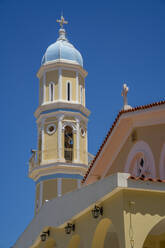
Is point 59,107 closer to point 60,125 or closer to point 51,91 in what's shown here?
point 60,125

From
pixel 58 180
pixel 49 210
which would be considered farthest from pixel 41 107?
pixel 49 210

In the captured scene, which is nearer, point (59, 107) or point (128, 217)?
point (128, 217)

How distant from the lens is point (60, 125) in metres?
31.0

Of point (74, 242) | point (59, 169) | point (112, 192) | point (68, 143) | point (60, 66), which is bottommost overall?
point (74, 242)

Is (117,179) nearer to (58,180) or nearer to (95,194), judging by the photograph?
(95,194)

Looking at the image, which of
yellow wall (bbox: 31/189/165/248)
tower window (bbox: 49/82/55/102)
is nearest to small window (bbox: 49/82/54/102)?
tower window (bbox: 49/82/55/102)

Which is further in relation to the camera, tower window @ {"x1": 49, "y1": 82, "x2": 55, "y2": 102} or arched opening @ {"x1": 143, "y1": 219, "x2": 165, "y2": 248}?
tower window @ {"x1": 49, "y1": 82, "x2": 55, "y2": 102}

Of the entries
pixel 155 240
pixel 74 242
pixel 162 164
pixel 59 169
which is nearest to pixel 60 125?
pixel 59 169

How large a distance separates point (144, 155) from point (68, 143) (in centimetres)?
1596

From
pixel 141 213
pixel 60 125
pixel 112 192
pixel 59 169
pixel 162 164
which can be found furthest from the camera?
pixel 60 125

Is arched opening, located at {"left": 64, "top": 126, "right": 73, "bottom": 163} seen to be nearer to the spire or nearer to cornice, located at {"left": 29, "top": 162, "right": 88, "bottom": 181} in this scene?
cornice, located at {"left": 29, "top": 162, "right": 88, "bottom": 181}

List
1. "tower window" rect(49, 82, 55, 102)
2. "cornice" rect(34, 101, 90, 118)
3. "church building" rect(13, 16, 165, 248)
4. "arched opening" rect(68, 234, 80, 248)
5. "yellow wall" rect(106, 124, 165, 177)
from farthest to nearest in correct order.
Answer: "tower window" rect(49, 82, 55, 102) < "cornice" rect(34, 101, 90, 118) < "yellow wall" rect(106, 124, 165, 177) < "arched opening" rect(68, 234, 80, 248) < "church building" rect(13, 16, 165, 248)

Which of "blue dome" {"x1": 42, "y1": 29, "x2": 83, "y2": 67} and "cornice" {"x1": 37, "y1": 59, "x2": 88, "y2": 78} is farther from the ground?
"blue dome" {"x1": 42, "y1": 29, "x2": 83, "y2": 67}

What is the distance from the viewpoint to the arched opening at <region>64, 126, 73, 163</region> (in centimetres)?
3106
